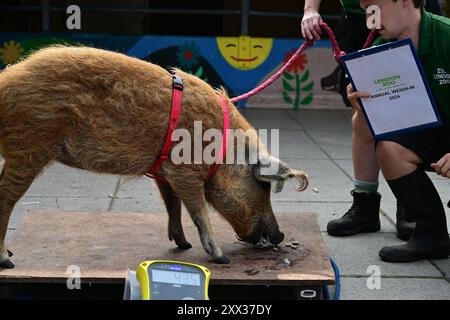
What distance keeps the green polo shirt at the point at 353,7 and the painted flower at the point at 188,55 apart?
5.76 meters

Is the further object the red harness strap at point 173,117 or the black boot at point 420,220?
the black boot at point 420,220

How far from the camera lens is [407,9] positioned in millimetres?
4301

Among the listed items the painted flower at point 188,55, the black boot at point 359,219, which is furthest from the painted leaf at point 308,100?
the black boot at point 359,219

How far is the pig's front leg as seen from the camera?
3.97 m

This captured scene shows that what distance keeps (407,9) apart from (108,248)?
87.1 inches

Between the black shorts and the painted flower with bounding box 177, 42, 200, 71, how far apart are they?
6458 millimetres

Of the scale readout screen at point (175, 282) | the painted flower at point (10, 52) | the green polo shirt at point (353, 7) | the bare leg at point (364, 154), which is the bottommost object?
the scale readout screen at point (175, 282)

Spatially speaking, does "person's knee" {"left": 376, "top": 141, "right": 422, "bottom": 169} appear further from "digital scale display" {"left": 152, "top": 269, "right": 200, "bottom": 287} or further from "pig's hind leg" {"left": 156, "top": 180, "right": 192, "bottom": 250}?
"digital scale display" {"left": 152, "top": 269, "right": 200, "bottom": 287}

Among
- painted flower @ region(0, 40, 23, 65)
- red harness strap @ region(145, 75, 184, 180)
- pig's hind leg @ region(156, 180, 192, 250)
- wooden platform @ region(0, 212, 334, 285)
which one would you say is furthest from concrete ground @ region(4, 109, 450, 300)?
painted flower @ region(0, 40, 23, 65)

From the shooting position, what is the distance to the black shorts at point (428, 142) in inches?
176

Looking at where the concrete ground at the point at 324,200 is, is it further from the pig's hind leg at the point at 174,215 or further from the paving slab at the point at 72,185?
the pig's hind leg at the point at 174,215
